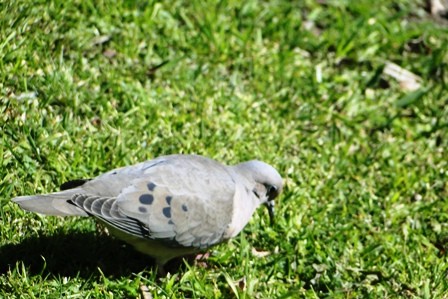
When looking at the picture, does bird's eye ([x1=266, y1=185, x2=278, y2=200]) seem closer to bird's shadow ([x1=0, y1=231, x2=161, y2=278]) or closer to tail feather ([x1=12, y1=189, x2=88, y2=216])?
bird's shadow ([x1=0, y1=231, x2=161, y2=278])

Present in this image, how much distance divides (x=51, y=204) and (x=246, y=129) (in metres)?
2.31

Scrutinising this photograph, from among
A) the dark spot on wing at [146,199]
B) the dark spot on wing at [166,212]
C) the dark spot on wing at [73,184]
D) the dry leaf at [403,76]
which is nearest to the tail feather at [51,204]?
the dark spot on wing at [73,184]

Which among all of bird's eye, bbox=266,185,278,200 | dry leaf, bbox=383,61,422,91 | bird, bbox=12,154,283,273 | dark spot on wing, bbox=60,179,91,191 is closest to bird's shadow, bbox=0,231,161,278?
bird, bbox=12,154,283,273

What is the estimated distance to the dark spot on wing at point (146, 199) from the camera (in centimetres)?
492

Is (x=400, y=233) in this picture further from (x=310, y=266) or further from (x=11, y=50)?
(x=11, y=50)

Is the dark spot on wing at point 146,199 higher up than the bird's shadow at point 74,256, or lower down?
higher up

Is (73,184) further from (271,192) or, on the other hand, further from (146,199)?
(271,192)

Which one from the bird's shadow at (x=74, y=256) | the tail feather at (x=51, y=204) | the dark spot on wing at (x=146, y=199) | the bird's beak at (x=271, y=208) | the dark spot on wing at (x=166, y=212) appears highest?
the tail feather at (x=51, y=204)

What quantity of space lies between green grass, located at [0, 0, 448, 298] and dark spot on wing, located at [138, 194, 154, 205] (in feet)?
1.76

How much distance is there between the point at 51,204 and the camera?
4727 mm

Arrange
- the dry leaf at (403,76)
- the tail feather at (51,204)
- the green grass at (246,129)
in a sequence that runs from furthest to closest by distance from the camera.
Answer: the dry leaf at (403,76), the green grass at (246,129), the tail feather at (51,204)

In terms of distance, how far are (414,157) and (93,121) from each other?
9.20 feet

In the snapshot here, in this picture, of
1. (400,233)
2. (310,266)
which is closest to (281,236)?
(310,266)

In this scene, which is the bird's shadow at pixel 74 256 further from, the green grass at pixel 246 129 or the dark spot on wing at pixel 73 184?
the dark spot on wing at pixel 73 184
